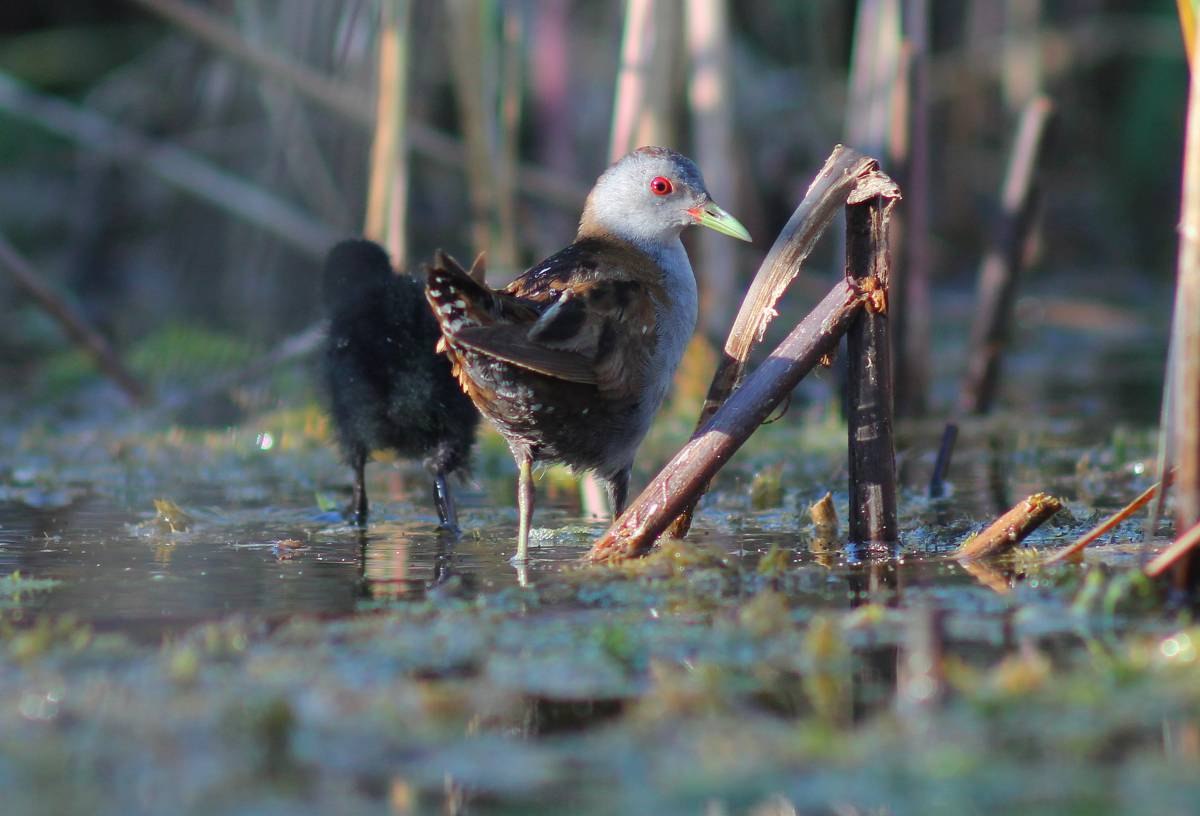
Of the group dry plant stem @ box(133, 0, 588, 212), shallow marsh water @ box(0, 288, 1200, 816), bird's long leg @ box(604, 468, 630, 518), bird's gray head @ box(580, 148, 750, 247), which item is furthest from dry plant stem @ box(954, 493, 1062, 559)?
dry plant stem @ box(133, 0, 588, 212)

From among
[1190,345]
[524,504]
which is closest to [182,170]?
[524,504]

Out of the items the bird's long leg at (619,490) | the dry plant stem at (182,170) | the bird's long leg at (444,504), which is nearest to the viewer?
the bird's long leg at (619,490)

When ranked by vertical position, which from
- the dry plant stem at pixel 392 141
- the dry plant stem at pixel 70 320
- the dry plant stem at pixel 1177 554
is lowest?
the dry plant stem at pixel 1177 554

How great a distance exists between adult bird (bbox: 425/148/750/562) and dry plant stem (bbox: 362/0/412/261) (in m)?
1.73

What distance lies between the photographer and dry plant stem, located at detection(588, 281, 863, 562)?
3678mm

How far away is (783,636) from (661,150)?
224cm

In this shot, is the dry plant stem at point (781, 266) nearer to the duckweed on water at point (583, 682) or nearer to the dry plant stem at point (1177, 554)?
the duckweed on water at point (583, 682)

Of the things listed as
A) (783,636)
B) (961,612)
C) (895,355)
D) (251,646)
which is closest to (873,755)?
(783,636)

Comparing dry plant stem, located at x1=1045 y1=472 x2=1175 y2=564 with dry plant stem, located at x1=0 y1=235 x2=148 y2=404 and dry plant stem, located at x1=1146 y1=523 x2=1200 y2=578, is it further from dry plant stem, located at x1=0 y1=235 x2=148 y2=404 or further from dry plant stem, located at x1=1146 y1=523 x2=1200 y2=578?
dry plant stem, located at x1=0 y1=235 x2=148 y2=404

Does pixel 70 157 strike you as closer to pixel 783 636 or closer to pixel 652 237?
pixel 652 237

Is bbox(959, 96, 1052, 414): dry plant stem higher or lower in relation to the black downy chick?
higher

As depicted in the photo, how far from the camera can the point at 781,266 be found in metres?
3.90

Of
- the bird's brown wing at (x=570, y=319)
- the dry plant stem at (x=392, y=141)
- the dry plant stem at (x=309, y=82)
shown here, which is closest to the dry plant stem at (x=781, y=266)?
the bird's brown wing at (x=570, y=319)

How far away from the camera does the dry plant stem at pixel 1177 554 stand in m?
3.01
